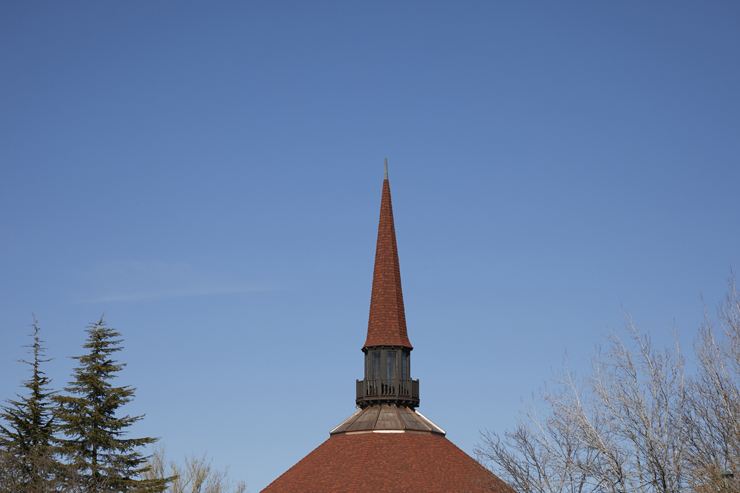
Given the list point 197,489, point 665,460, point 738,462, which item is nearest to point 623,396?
point 665,460

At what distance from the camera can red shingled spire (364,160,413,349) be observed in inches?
2064

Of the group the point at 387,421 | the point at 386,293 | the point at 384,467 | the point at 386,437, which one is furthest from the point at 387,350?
the point at 384,467

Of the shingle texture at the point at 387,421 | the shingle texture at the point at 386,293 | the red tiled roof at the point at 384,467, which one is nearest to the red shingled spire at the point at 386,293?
the shingle texture at the point at 386,293

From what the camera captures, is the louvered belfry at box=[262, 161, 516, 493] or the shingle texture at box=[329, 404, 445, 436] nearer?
the louvered belfry at box=[262, 161, 516, 493]

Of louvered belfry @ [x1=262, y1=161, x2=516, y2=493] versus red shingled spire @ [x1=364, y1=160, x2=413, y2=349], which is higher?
red shingled spire @ [x1=364, y1=160, x2=413, y2=349]

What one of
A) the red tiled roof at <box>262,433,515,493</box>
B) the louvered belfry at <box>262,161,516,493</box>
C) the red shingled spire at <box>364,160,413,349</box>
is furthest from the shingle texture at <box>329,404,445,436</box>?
the red shingled spire at <box>364,160,413,349</box>

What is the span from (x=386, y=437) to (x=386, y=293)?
33.5 ft

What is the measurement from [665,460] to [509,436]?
7632 millimetres

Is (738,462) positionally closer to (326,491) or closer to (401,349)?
(326,491)

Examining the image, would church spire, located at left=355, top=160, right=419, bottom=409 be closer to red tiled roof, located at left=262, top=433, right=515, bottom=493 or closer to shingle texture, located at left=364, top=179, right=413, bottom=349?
shingle texture, located at left=364, top=179, right=413, bottom=349

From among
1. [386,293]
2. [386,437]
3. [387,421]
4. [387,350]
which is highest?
[386,293]

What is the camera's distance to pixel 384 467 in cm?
4419

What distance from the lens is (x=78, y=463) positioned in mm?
45719

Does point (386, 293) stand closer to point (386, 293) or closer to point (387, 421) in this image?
point (386, 293)
